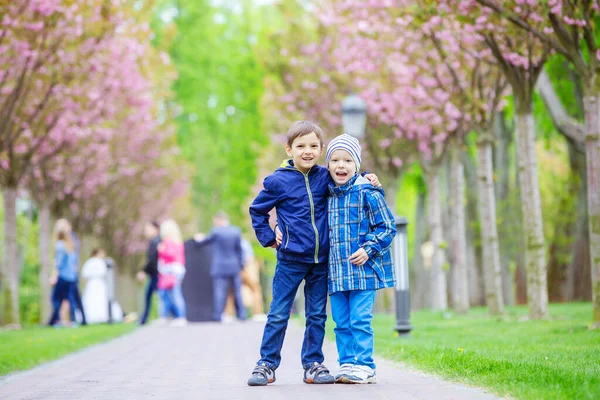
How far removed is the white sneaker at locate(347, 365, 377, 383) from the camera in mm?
7797

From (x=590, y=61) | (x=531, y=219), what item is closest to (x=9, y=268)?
(x=531, y=219)

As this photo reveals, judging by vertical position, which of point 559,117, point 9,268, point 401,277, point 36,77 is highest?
point 36,77

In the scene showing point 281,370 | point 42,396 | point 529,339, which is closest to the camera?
point 42,396

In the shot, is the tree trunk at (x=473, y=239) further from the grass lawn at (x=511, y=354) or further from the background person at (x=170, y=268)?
the grass lawn at (x=511, y=354)

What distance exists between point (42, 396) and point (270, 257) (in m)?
40.7

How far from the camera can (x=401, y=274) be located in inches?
507

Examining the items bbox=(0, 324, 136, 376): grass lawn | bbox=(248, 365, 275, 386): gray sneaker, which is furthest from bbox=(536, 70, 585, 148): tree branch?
bbox=(248, 365, 275, 386): gray sneaker

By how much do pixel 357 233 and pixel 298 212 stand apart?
459 mm

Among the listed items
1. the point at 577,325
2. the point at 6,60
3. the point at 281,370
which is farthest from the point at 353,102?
the point at 281,370

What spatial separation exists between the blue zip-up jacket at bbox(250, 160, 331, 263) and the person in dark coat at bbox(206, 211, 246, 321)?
13579mm

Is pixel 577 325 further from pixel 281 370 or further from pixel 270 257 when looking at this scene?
pixel 270 257

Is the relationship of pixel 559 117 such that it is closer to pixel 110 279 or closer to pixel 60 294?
pixel 110 279

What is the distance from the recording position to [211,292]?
24.6 metres

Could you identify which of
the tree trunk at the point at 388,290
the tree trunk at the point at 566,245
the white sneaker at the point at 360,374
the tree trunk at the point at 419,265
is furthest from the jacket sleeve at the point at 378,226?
the tree trunk at the point at 419,265
